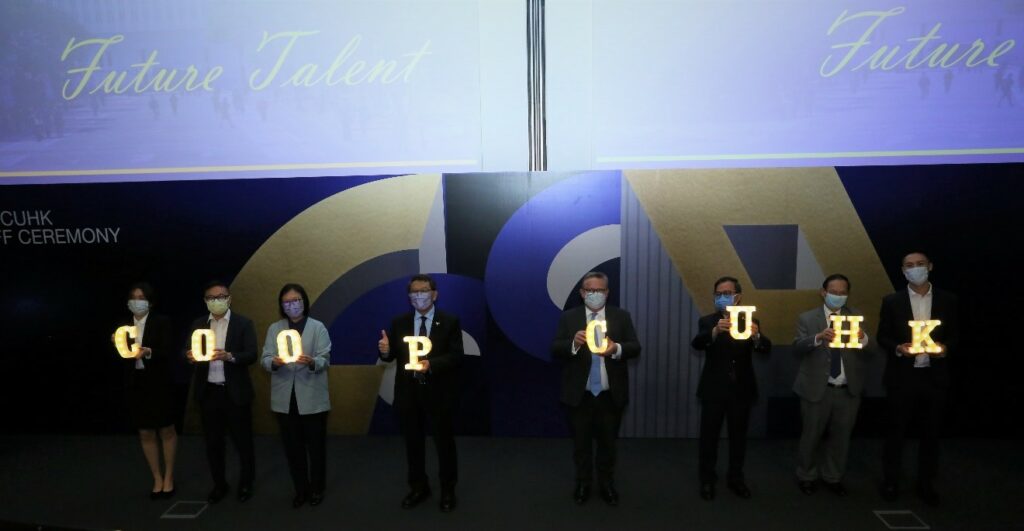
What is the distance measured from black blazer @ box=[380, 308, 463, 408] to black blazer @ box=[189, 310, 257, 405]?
0.97 m

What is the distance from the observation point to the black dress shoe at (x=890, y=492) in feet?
12.5

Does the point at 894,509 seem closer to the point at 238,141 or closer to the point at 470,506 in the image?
the point at 470,506

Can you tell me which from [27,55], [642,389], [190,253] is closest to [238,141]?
[190,253]

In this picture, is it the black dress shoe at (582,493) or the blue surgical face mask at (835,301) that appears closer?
the blue surgical face mask at (835,301)

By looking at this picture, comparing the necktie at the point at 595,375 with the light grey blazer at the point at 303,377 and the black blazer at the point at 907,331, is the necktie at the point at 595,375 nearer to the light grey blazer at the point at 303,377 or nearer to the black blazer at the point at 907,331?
the light grey blazer at the point at 303,377

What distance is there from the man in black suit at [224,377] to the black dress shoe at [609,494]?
2600 mm

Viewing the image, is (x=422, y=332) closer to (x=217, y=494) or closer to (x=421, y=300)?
(x=421, y=300)

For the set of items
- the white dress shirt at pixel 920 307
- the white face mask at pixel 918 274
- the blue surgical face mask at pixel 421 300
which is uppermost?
the white face mask at pixel 918 274

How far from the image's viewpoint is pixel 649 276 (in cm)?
485

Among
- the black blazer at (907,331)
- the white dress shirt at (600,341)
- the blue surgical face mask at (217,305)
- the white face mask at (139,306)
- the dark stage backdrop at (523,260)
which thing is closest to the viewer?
the white dress shirt at (600,341)

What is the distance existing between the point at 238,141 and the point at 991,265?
6.85 metres

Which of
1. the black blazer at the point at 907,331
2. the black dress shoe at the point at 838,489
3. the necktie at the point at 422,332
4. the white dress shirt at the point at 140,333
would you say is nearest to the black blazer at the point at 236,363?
the white dress shirt at the point at 140,333

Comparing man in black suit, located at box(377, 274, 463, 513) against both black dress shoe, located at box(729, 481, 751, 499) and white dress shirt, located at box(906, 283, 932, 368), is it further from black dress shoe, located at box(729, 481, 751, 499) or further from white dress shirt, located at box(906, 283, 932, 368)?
white dress shirt, located at box(906, 283, 932, 368)

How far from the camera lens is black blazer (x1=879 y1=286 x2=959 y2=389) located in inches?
143
